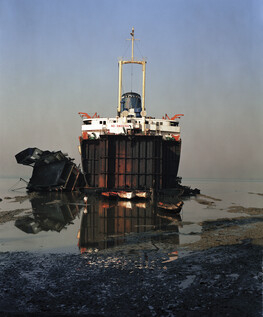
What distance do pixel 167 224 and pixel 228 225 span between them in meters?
3.94

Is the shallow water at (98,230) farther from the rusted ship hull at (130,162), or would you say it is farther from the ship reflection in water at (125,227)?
the rusted ship hull at (130,162)

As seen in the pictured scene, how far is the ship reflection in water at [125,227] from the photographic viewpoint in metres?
13.1

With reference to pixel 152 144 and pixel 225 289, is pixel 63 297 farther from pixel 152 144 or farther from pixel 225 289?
pixel 152 144

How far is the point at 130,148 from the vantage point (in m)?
31.0

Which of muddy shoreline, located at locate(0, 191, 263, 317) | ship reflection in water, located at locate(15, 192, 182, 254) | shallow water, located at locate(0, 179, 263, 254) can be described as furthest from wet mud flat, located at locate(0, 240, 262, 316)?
ship reflection in water, located at locate(15, 192, 182, 254)

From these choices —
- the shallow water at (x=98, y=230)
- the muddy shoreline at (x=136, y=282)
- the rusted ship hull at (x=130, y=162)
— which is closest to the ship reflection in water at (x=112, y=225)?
the shallow water at (x=98, y=230)

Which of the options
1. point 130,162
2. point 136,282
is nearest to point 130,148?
point 130,162

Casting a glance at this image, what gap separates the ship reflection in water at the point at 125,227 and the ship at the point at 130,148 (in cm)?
649

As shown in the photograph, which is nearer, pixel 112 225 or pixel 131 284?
pixel 131 284

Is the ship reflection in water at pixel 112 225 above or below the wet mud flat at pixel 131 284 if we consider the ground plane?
below

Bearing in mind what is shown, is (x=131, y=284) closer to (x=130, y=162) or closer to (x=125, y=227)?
(x=125, y=227)

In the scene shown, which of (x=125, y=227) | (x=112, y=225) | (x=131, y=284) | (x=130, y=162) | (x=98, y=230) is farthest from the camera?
(x=130, y=162)

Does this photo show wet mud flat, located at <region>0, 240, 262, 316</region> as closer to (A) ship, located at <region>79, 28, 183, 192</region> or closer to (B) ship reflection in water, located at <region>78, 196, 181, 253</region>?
(B) ship reflection in water, located at <region>78, 196, 181, 253</region>

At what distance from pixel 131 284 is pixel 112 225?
9.49 meters
